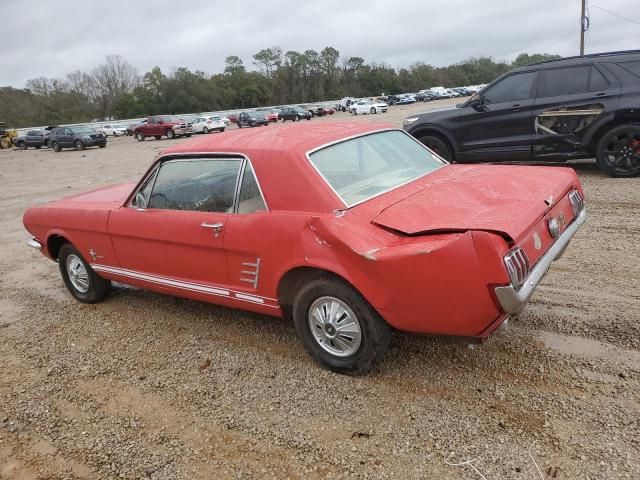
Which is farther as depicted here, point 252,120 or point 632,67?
point 252,120

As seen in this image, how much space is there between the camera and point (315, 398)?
119 inches

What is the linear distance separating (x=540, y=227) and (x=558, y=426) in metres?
1.08

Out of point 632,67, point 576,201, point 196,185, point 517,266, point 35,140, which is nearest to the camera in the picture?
point 517,266

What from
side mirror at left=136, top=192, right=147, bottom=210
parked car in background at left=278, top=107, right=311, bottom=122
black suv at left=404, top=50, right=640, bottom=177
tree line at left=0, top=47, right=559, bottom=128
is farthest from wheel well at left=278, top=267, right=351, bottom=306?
tree line at left=0, top=47, right=559, bottom=128

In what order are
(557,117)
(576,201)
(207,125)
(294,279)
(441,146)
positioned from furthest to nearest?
(207,125), (441,146), (557,117), (576,201), (294,279)

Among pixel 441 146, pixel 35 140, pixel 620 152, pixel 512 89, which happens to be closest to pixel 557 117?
pixel 512 89

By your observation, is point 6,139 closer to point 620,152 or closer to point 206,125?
Result: point 206,125

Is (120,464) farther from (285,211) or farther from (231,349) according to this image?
(285,211)

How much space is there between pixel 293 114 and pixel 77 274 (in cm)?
4440

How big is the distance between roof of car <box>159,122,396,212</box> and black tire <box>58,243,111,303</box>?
64.3 inches

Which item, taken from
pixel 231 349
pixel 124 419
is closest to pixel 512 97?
pixel 231 349

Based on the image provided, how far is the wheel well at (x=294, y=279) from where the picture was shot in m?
3.08

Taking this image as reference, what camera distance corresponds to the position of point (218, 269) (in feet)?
11.7

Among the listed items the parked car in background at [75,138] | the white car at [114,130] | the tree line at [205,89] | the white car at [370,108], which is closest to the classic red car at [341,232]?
the parked car in background at [75,138]
